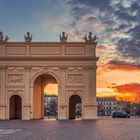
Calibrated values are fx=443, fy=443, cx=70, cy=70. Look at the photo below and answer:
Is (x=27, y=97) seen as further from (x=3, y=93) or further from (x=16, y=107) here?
(x=16, y=107)

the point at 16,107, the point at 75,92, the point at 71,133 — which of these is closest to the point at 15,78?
the point at 16,107

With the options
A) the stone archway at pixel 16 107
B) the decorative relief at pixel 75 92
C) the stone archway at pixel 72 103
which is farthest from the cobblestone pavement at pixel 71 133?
the stone archway at pixel 72 103

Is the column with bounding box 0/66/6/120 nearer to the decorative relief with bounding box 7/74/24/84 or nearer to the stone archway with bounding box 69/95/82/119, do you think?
the decorative relief with bounding box 7/74/24/84

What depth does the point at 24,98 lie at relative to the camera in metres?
63.3

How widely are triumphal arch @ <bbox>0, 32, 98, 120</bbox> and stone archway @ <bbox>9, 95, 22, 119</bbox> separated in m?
2.30

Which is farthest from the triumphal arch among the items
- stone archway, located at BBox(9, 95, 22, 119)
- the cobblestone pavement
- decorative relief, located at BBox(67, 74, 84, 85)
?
the cobblestone pavement

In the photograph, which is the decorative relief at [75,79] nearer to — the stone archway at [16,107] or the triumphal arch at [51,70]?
the triumphal arch at [51,70]

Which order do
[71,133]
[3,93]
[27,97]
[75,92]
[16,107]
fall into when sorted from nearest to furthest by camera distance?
[71,133] → [27,97] → [3,93] → [75,92] → [16,107]

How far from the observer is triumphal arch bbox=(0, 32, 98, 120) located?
63094 mm

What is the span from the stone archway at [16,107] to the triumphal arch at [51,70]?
230 centimetres

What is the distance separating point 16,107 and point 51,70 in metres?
9.36

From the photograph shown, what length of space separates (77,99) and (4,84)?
12.1 meters

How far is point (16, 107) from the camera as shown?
224ft

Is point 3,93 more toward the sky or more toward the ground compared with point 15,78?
more toward the ground
